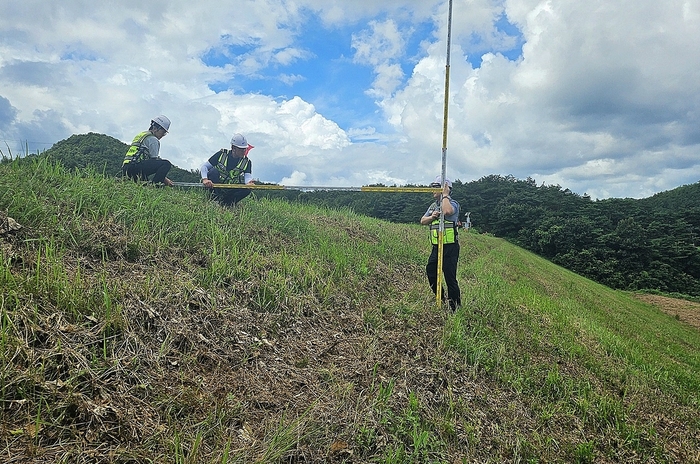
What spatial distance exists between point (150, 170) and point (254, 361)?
526 centimetres

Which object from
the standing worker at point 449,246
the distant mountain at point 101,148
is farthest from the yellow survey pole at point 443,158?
the distant mountain at point 101,148

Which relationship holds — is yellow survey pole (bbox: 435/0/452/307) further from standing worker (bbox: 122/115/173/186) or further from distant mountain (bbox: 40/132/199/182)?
distant mountain (bbox: 40/132/199/182)

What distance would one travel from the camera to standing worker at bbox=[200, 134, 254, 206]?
7516 mm

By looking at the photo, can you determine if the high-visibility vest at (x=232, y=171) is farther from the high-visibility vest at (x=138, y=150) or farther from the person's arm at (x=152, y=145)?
the high-visibility vest at (x=138, y=150)

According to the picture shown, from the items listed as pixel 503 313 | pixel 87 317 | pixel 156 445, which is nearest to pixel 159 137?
pixel 87 317

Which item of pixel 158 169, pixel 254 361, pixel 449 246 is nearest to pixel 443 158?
pixel 449 246

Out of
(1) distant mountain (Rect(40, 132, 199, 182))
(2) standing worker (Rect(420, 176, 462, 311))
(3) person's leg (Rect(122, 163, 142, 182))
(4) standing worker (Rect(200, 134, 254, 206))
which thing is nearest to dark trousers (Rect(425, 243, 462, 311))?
(2) standing worker (Rect(420, 176, 462, 311))

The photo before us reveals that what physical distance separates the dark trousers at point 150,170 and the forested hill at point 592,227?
15.6 m

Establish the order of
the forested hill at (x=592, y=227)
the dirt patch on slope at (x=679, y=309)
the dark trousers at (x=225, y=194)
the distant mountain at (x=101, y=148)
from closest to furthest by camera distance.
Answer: the dark trousers at (x=225, y=194) < the distant mountain at (x=101, y=148) < the dirt patch on slope at (x=679, y=309) < the forested hill at (x=592, y=227)

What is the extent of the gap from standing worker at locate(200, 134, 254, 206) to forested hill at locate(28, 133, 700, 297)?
14.7m

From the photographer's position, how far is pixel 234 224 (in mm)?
5906

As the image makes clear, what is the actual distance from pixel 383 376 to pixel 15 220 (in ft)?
12.1

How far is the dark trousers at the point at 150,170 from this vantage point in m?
7.09

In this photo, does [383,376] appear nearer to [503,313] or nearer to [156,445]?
[156,445]
